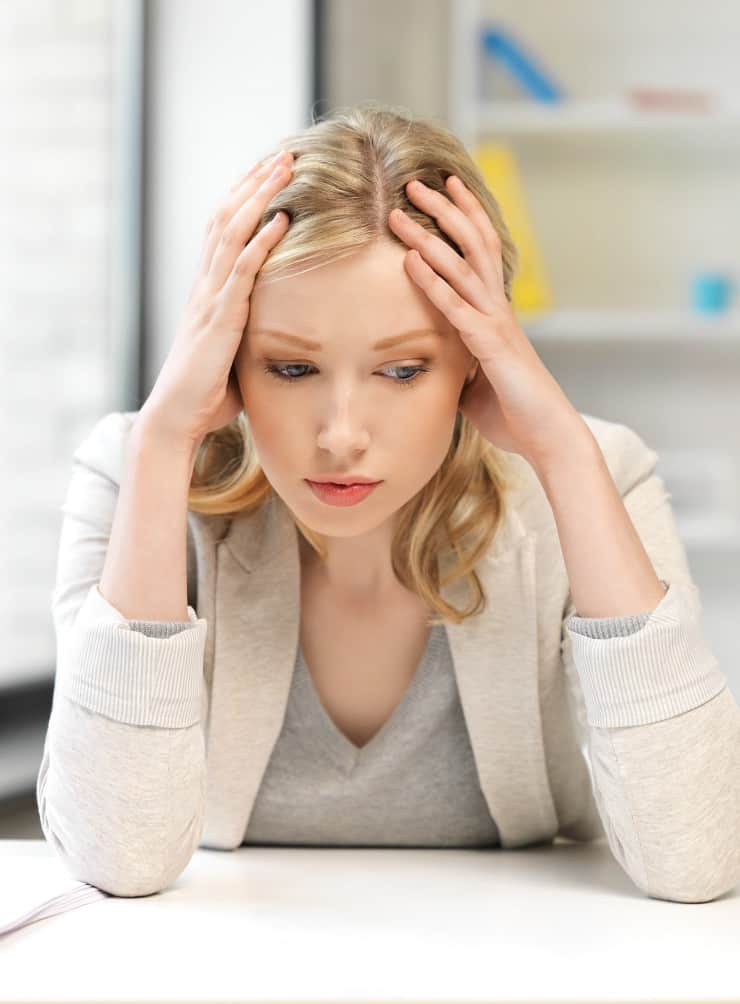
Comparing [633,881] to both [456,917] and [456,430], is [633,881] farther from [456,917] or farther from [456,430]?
[456,430]

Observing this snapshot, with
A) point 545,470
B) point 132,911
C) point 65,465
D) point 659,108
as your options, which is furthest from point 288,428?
point 659,108

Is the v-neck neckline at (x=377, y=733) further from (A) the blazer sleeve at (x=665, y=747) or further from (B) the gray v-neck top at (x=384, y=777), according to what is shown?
(A) the blazer sleeve at (x=665, y=747)

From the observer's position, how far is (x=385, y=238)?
3.36 ft

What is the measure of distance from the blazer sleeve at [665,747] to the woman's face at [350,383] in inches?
7.8

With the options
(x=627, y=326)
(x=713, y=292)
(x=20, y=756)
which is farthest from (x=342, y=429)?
(x=713, y=292)

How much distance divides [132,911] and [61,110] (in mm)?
1565

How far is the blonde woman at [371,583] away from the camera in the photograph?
1.00 metres

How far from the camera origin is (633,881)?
1.04m

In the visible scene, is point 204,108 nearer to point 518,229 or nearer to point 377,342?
point 518,229

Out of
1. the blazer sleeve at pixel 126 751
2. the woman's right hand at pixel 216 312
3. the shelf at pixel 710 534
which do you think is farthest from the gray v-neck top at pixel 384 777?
the shelf at pixel 710 534

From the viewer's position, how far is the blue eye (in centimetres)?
102

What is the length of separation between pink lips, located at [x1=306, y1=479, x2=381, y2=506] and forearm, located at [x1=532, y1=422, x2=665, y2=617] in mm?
164

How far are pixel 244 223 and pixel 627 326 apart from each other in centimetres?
164

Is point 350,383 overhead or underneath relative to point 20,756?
overhead
